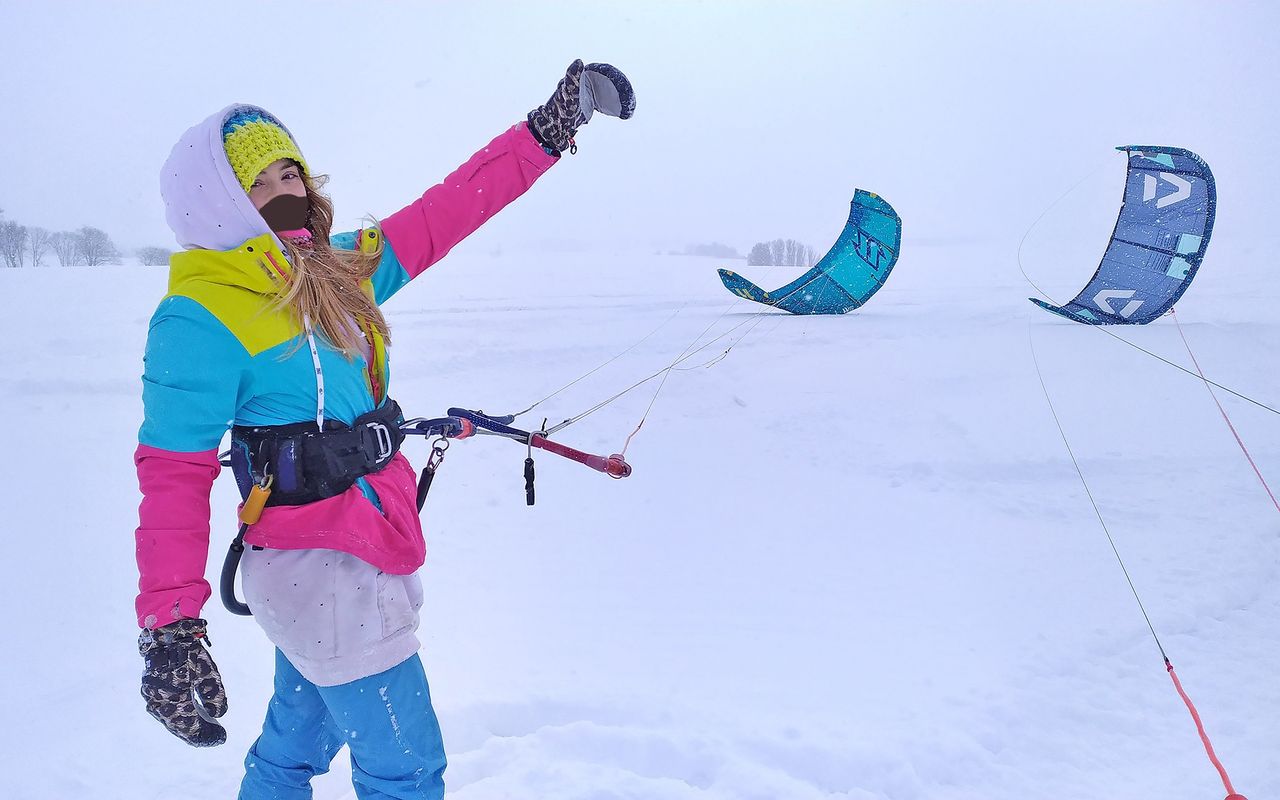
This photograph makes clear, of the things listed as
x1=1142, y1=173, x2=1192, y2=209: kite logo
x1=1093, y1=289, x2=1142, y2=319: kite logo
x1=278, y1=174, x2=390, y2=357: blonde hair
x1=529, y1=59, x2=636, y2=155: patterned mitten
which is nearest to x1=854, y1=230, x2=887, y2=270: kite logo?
x1=1093, y1=289, x2=1142, y2=319: kite logo

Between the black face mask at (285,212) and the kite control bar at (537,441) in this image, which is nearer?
the black face mask at (285,212)

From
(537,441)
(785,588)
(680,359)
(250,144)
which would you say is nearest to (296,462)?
(250,144)

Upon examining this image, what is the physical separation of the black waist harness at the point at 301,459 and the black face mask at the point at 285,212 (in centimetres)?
46

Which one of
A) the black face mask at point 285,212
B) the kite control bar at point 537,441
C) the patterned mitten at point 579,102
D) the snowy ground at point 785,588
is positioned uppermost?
the patterned mitten at point 579,102

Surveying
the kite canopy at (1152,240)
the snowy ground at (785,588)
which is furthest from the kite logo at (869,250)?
the snowy ground at (785,588)

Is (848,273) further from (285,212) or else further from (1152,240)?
(285,212)

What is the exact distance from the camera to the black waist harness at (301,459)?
4.75 feet

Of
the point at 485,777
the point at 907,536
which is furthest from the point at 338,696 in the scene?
the point at 907,536

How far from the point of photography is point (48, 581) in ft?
11.4

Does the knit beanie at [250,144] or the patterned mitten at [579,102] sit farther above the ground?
the patterned mitten at [579,102]

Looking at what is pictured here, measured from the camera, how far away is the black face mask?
5.01 ft

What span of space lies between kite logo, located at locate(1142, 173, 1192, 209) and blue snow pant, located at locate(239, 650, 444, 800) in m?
9.37

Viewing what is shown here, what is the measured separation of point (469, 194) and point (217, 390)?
94 cm

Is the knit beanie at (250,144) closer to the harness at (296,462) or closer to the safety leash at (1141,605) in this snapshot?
the harness at (296,462)
